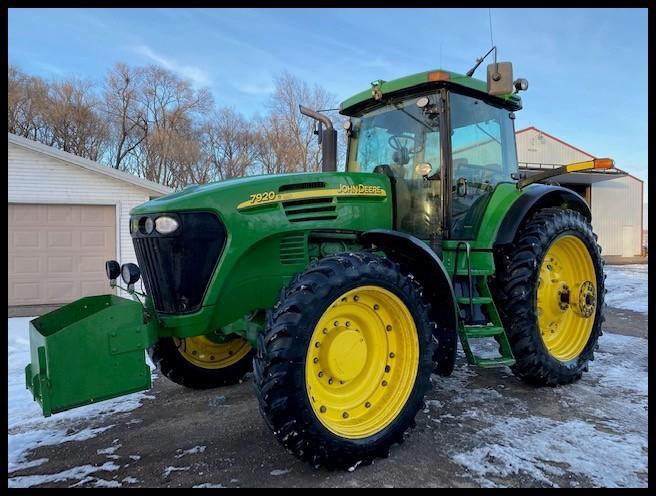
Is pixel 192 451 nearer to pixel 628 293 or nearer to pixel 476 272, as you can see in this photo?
pixel 476 272

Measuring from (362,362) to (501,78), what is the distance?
6.89 ft

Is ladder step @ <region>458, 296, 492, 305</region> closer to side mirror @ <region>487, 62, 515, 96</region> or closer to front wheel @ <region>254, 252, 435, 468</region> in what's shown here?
front wheel @ <region>254, 252, 435, 468</region>

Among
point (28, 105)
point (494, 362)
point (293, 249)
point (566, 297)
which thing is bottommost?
point (494, 362)

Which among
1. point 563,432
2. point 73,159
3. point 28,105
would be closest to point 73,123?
point 28,105

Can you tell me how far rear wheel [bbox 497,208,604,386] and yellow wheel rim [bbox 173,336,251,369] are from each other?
227cm

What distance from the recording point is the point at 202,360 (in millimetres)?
4047

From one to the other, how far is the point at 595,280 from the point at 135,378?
404cm

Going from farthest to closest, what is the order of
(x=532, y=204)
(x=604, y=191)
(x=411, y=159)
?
(x=604, y=191) < (x=532, y=204) < (x=411, y=159)

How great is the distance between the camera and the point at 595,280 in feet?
14.6

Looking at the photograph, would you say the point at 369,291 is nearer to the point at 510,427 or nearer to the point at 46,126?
the point at 510,427

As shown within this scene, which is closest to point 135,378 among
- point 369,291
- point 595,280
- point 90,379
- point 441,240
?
point 90,379

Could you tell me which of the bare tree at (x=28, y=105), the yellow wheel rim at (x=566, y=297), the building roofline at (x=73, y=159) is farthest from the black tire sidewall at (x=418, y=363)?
the bare tree at (x=28, y=105)

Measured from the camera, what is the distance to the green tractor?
253 cm

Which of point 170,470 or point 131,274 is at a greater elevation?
point 131,274
